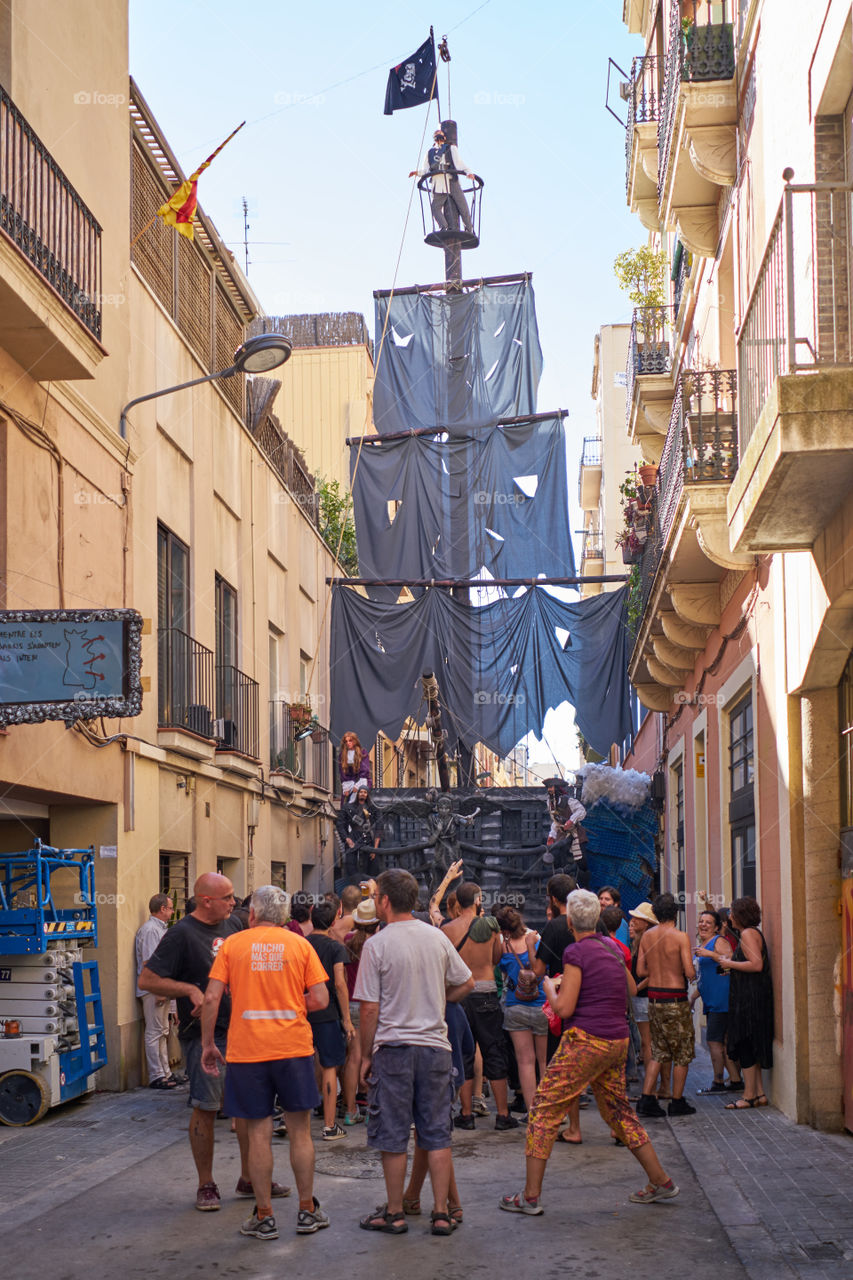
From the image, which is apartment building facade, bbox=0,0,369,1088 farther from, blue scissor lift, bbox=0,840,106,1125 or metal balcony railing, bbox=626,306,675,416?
metal balcony railing, bbox=626,306,675,416

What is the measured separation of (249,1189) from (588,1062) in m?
2.09

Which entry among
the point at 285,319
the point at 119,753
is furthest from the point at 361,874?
the point at 285,319

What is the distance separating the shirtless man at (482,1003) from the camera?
10273 mm

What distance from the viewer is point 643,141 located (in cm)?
1766

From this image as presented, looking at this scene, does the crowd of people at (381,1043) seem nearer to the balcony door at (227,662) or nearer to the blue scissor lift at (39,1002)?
the blue scissor lift at (39,1002)

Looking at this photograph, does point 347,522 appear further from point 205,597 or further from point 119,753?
point 119,753

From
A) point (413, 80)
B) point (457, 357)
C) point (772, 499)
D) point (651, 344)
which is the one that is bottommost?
point (772, 499)

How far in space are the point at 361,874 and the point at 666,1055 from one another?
1185 centimetres

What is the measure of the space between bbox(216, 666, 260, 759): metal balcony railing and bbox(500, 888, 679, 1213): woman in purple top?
9.98 m

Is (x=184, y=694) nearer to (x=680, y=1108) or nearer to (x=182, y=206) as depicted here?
(x=182, y=206)

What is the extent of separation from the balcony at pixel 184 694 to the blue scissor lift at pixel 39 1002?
333 cm

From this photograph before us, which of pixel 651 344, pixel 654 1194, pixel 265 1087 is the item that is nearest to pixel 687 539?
pixel 654 1194

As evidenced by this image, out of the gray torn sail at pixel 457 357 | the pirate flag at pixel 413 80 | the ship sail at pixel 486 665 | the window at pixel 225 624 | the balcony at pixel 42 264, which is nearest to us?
the balcony at pixel 42 264

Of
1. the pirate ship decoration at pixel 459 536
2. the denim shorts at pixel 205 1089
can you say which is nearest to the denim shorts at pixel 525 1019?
the denim shorts at pixel 205 1089
